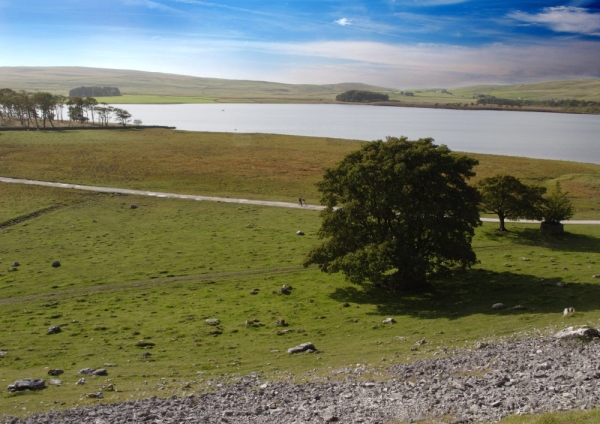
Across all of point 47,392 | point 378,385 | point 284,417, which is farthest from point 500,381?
point 47,392

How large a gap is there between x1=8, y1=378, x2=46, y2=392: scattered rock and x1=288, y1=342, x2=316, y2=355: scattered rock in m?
10.3

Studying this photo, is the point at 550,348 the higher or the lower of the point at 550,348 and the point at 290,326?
the higher

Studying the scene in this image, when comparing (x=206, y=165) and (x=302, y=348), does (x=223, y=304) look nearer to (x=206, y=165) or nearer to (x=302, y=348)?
(x=302, y=348)

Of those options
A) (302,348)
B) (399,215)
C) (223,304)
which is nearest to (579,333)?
(302,348)

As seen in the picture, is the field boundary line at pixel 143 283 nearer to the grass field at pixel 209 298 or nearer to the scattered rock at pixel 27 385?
the grass field at pixel 209 298

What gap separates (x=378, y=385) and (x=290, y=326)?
1061 centimetres

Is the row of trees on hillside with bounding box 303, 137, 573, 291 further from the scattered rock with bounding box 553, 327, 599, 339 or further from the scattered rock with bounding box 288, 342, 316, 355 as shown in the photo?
the scattered rock with bounding box 553, 327, 599, 339

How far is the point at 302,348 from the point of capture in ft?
79.0

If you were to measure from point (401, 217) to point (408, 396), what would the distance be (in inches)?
707

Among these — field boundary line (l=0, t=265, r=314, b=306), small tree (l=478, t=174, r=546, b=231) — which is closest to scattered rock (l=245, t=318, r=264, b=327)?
field boundary line (l=0, t=265, r=314, b=306)

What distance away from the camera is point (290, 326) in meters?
28.6

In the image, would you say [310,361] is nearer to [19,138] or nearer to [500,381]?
[500,381]

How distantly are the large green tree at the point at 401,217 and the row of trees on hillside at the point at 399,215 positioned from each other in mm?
62

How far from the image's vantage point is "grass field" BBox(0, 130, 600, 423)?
74.3ft
